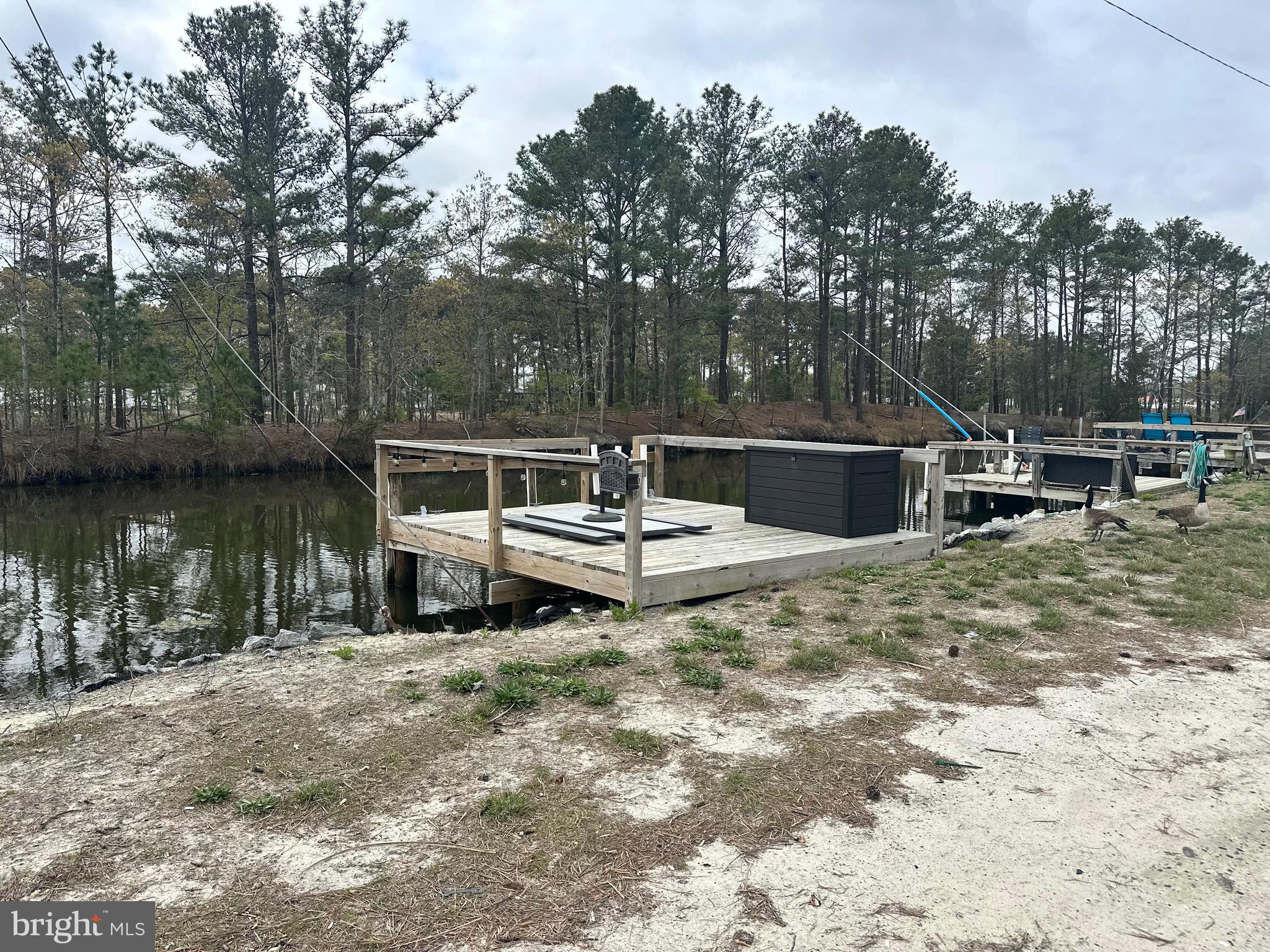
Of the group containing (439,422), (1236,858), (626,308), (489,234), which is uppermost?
(489,234)

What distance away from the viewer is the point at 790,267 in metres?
33.9

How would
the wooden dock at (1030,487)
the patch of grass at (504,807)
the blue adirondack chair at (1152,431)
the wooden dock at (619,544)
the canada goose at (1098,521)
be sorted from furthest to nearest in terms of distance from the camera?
the blue adirondack chair at (1152,431)
the wooden dock at (1030,487)
the canada goose at (1098,521)
the wooden dock at (619,544)
the patch of grass at (504,807)

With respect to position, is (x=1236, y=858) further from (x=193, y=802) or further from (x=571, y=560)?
(x=571, y=560)

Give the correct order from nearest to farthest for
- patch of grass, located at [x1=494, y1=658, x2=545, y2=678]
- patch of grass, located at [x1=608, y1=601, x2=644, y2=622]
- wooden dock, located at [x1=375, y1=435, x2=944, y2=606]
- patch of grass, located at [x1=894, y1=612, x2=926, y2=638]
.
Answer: patch of grass, located at [x1=494, y1=658, x2=545, y2=678] → patch of grass, located at [x1=894, y1=612, x2=926, y2=638] → patch of grass, located at [x1=608, y1=601, x2=644, y2=622] → wooden dock, located at [x1=375, y1=435, x2=944, y2=606]

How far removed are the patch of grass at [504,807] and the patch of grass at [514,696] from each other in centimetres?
101

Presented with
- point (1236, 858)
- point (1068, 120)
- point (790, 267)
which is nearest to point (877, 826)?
point (1236, 858)

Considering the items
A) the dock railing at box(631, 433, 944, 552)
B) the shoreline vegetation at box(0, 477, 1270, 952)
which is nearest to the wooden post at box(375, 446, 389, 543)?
the dock railing at box(631, 433, 944, 552)

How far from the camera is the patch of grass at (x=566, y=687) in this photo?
423 centimetres

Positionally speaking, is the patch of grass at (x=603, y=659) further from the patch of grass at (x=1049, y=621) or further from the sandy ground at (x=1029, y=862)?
the patch of grass at (x=1049, y=621)

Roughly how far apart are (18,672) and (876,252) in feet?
99.5

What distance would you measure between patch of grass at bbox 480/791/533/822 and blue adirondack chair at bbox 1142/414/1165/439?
75.8 ft

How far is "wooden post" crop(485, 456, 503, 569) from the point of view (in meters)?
7.95

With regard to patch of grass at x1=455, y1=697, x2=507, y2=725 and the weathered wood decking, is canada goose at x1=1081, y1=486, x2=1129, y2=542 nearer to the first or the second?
the weathered wood decking

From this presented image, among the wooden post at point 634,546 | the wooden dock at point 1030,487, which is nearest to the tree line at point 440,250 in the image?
the wooden dock at point 1030,487
